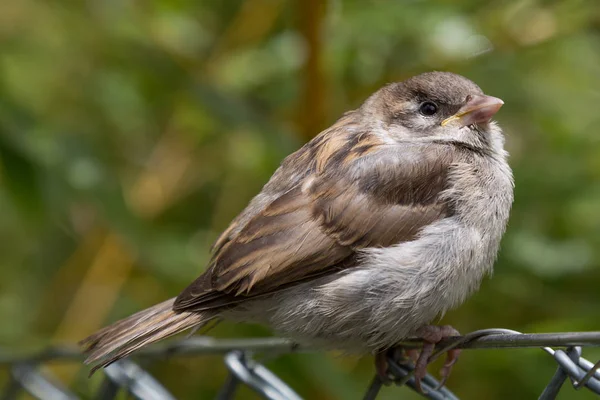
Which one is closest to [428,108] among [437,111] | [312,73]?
[437,111]

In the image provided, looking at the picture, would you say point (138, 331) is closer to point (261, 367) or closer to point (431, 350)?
point (261, 367)

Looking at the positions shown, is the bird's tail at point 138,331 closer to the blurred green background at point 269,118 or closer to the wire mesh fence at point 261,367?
the wire mesh fence at point 261,367

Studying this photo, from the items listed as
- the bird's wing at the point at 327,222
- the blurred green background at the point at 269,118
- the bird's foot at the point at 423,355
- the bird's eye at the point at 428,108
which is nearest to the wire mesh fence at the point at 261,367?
the bird's foot at the point at 423,355

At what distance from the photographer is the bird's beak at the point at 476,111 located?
2744mm

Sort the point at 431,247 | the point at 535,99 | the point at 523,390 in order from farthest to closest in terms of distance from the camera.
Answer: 1. the point at 535,99
2. the point at 523,390
3. the point at 431,247

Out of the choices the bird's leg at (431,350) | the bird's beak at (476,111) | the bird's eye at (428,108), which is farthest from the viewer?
the bird's eye at (428,108)

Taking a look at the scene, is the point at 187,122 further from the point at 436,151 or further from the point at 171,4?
the point at 436,151

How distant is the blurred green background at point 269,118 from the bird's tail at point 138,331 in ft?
1.63

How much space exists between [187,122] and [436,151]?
169 centimetres

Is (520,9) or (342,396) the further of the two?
(520,9)

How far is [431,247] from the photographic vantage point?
2475 millimetres

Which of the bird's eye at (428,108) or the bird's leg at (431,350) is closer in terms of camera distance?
the bird's leg at (431,350)

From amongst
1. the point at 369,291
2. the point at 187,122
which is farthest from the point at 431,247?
the point at 187,122

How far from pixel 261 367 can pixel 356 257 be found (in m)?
0.43
